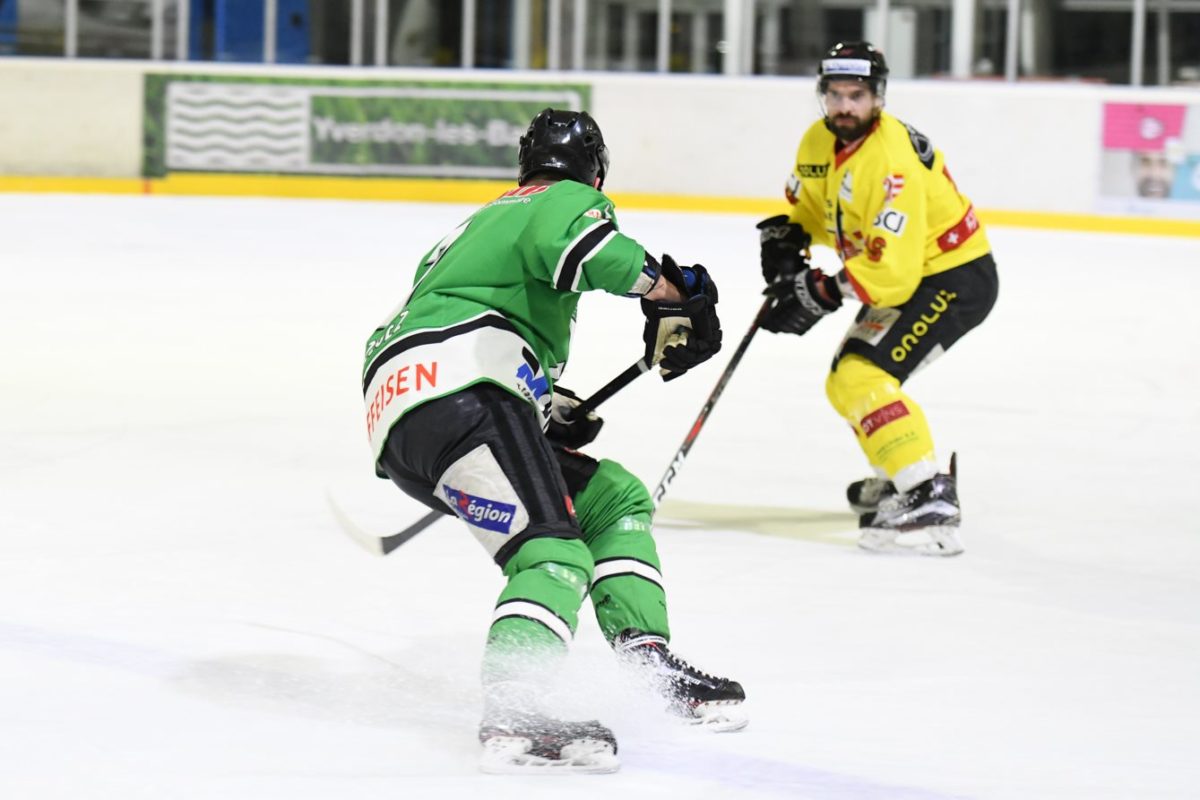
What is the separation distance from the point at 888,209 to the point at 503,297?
1646mm

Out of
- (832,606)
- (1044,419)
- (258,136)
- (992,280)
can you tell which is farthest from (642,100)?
(832,606)

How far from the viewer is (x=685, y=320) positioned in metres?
2.67

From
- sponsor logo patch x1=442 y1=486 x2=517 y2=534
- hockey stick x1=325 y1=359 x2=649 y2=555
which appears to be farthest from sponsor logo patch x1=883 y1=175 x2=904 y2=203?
sponsor logo patch x1=442 y1=486 x2=517 y2=534

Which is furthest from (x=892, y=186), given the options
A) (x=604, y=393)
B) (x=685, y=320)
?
(x=685, y=320)

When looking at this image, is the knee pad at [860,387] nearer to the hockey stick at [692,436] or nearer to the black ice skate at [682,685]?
the hockey stick at [692,436]

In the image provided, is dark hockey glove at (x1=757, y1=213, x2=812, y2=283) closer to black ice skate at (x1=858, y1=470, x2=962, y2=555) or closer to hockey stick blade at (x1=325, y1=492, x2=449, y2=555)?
black ice skate at (x1=858, y1=470, x2=962, y2=555)

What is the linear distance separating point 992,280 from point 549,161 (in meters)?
1.95

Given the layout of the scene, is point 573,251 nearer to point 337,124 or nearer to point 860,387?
point 860,387

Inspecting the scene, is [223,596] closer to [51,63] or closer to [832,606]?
[832,606]

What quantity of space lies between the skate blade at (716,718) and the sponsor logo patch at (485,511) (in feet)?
1.33

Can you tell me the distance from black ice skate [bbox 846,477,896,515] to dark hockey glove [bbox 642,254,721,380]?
1.67 m

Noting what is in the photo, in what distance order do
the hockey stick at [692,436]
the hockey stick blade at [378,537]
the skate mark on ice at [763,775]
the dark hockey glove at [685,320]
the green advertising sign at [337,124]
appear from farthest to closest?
the green advertising sign at [337,124], the hockey stick at [692,436], the hockey stick blade at [378,537], the dark hockey glove at [685,320], the skate mark on ice at [763,775]

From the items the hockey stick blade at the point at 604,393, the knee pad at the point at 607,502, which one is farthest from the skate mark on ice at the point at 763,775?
the hockey stick blade at the point at 604,393

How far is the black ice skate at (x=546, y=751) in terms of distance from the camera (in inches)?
95.0
